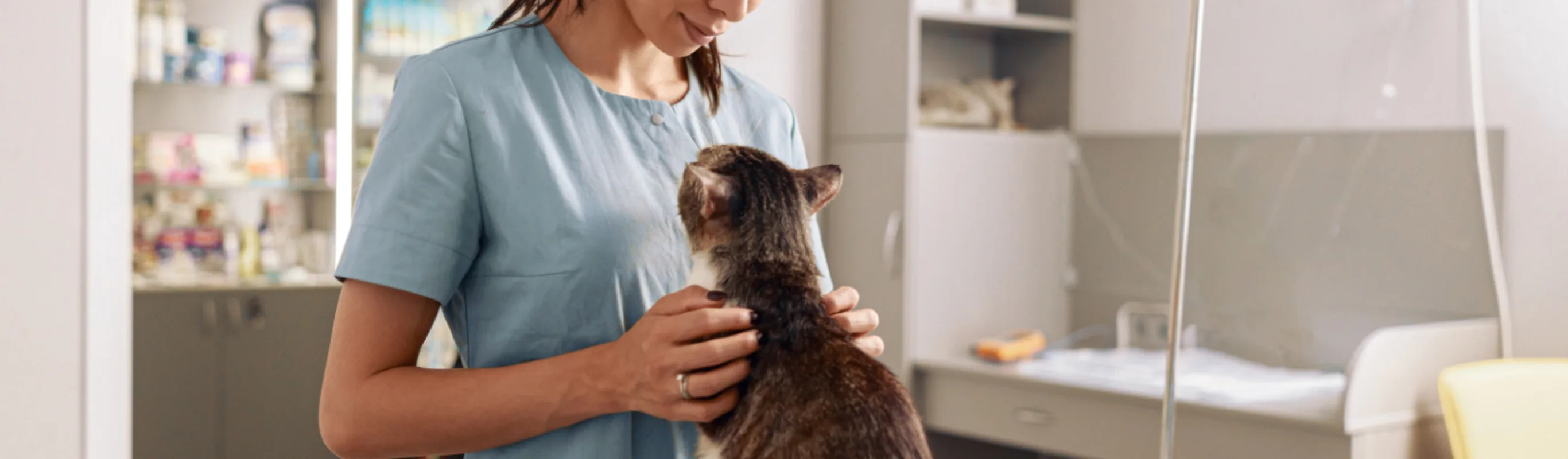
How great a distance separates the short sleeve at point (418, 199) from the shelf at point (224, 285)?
87.4 inches

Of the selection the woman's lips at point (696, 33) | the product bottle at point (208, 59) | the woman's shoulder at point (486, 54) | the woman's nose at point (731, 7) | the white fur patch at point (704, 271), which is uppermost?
the product bottle at point (208, 59)

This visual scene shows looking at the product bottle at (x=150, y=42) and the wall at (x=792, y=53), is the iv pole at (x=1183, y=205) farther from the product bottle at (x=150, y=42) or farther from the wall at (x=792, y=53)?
the product bottle at (x=150, y=42)

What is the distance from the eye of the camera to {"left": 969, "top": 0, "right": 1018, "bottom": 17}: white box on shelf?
10.8 ft

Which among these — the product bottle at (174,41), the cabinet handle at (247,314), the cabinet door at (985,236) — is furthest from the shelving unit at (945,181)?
the product bottle at (174,41)

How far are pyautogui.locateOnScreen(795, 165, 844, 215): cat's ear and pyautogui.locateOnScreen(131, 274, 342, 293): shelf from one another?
2203mm

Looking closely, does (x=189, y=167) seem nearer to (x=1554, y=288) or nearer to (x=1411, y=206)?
(x=1411, y=206)

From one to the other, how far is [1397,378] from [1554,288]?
1.23 ft

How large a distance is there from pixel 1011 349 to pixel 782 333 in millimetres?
2378

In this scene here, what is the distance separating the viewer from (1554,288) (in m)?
2.24

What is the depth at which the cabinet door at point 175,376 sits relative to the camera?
272cm

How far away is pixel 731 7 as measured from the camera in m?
0.77

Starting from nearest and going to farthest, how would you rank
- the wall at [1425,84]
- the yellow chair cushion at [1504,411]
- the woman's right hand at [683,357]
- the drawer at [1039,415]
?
the woman's right hand at [683,357] < the yellow chair cushion at [1504,411] < the wall at [1425,84] < the drawer at [1039,415]

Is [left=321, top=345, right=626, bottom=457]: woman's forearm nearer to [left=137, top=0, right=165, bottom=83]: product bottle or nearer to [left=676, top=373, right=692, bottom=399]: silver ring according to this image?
[left=676, top=373, right=692, bottom=399]: silver ring

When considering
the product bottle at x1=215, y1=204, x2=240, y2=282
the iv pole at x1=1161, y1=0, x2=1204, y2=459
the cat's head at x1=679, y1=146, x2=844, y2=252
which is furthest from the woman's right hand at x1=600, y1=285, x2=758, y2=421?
the product bottle at x1=215, y1=204, x2=240, y2=282
